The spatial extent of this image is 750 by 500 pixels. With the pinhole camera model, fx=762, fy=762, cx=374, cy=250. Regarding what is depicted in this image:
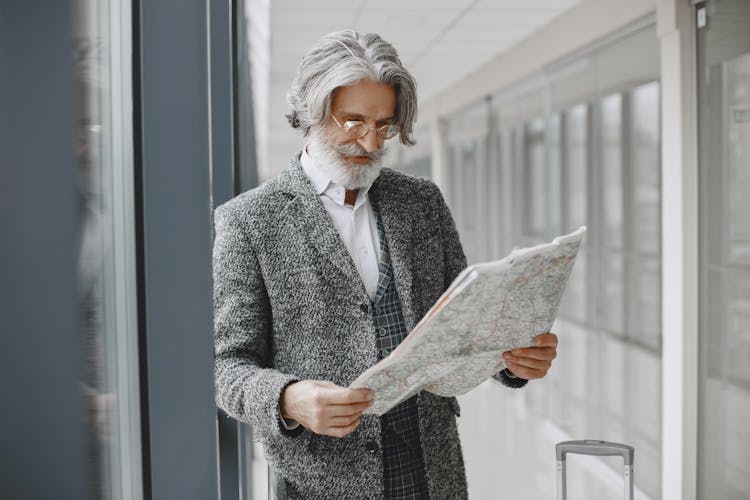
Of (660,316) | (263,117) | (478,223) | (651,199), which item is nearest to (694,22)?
(651,199)

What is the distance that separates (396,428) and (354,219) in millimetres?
381

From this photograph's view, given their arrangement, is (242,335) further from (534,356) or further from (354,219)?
(534,356)

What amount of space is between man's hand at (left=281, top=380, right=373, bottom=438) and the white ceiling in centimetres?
419

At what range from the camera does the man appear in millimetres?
1264

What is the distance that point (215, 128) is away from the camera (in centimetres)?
206

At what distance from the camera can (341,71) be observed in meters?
1.28

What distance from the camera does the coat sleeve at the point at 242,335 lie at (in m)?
1.16

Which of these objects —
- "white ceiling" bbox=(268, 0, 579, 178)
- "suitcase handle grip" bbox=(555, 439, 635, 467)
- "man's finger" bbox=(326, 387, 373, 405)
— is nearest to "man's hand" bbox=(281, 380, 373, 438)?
"man's finger" bbox=(326, 387, 373, 405)

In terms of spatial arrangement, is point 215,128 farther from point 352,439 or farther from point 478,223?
point 478,223

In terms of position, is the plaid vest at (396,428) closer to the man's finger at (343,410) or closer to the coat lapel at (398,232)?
the coat lapel at (398,232)

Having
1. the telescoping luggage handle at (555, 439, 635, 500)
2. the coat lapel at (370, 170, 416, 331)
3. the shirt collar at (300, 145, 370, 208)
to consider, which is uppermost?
the shirt collar at (300, 145, 370, 208)

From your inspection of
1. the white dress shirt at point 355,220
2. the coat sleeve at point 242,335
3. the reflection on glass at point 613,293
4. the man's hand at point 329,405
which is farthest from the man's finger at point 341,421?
the reflection on glass at point 613,293

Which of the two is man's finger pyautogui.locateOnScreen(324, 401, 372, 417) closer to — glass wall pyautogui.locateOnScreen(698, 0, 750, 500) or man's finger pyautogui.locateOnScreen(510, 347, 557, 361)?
man's finger pyautogui.locateOnScreen(510, 347, 557, 361)

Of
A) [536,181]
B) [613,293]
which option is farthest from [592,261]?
→ [536,181]
